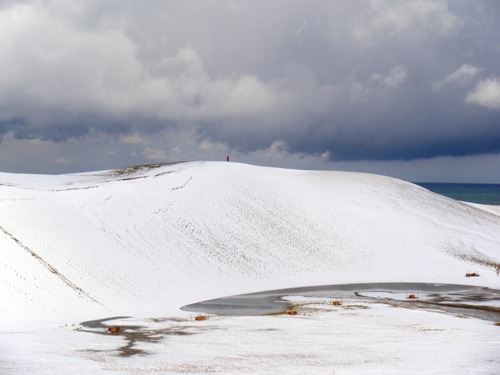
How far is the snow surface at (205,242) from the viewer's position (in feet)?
128

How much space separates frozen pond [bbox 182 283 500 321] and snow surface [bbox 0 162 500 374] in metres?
2.03

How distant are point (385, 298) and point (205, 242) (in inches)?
699

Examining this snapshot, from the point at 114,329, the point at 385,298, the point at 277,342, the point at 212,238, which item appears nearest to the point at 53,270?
the point at 114,329

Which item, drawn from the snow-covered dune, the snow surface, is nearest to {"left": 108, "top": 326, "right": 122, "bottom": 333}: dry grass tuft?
the snow surface

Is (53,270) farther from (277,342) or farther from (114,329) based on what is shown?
(277,342)

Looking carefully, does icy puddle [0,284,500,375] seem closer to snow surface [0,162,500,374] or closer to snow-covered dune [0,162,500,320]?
snow surface [0,162,500,374]

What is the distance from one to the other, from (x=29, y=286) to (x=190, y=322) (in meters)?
11.2

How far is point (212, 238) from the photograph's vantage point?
186 feet

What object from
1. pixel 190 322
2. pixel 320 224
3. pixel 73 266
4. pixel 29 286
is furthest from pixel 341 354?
pixel 320 224

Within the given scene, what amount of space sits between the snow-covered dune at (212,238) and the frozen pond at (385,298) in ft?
7.17

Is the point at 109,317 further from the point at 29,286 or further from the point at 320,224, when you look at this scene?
the point at 320,224

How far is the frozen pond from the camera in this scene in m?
39.7

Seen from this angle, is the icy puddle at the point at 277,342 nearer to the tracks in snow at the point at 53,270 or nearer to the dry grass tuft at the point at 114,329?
the dry grass tuft at the point at 114,329

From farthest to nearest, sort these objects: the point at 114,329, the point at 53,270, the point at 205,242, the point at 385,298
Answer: the point at 205,242
the point at 385,298
the point at 53,270
the point at 114,329
